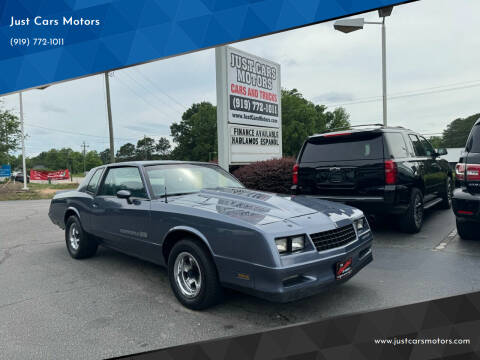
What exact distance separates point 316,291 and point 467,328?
1500 millimetres

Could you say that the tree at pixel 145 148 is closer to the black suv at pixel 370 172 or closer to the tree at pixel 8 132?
the tree at pixel 8 132

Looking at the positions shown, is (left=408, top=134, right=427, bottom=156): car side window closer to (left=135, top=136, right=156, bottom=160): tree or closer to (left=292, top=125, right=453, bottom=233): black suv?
(left=292, top=125, right=453, bottom=233): black suv

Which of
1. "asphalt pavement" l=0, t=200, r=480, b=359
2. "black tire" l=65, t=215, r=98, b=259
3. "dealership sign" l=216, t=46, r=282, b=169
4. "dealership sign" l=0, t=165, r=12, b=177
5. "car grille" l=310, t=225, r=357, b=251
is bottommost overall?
"asphalt pavement" l=0, t=200, r=480, b=359

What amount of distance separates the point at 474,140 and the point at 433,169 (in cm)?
260

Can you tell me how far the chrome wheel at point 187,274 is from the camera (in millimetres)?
3562

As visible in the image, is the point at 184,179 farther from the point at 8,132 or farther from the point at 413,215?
Result: the point at 8,132

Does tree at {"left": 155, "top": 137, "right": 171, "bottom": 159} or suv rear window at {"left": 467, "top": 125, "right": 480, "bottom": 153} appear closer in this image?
suv rear window at {"left": 467, "top": 125, "right": 480, "bottom": 153}

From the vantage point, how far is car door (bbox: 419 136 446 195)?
281 inches

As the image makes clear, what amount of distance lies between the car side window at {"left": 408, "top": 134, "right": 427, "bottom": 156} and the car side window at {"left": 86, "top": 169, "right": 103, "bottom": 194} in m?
5.64

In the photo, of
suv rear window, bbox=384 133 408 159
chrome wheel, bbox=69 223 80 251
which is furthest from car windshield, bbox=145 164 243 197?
suv rear window, bbox=384 133 408 159

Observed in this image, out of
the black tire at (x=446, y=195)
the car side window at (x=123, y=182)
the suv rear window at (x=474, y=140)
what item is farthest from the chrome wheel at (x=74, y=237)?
the black tire at (x=446, y=195)

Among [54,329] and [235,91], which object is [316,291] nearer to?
[54,329]

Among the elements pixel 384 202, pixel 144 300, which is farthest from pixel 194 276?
pixel 384 202

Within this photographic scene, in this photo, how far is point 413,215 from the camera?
20.0 ft
